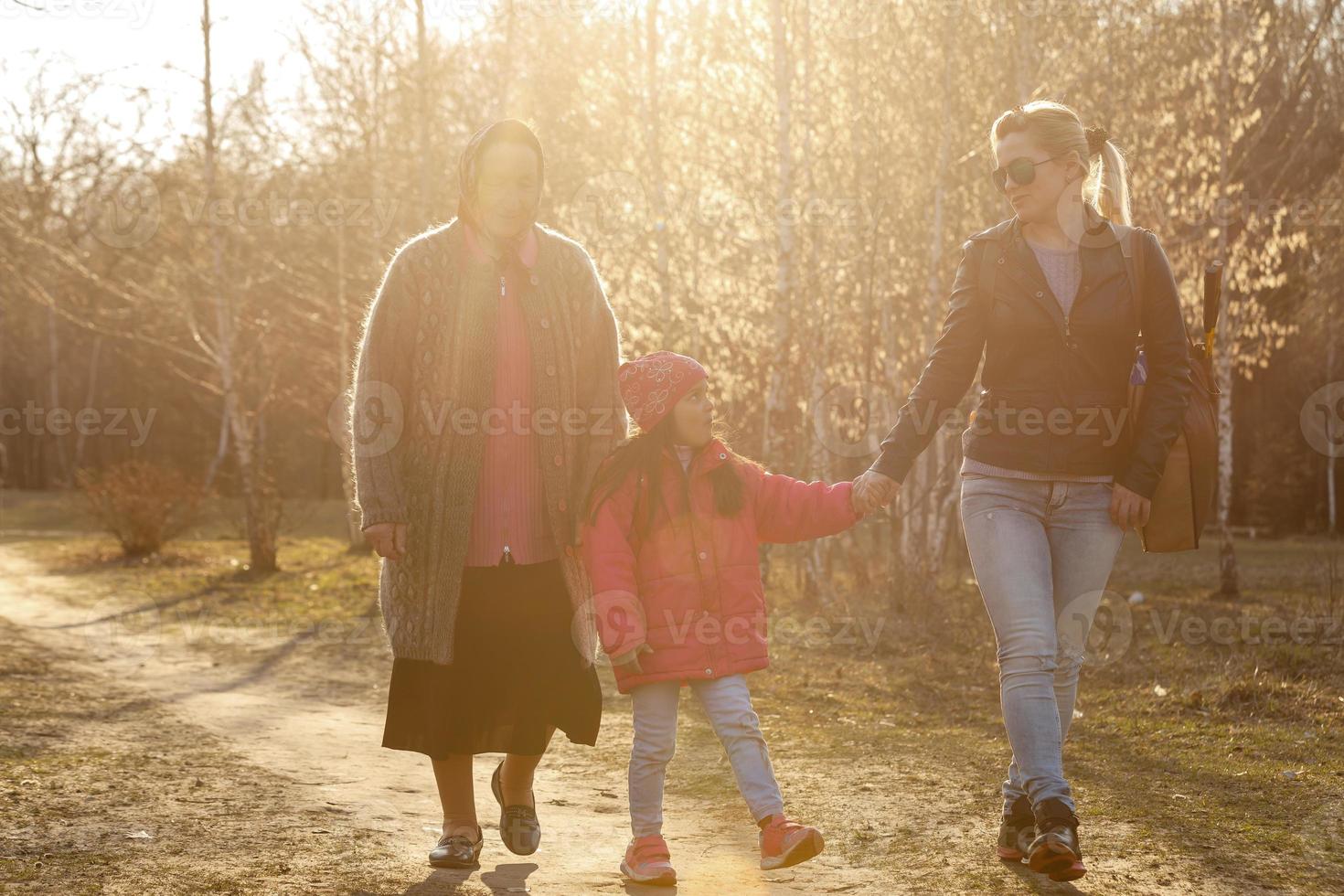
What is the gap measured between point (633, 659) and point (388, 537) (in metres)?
0.85

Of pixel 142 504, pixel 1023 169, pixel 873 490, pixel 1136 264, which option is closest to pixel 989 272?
pixel 1023 169

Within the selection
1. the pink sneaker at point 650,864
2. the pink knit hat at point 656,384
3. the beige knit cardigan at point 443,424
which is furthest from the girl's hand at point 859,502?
the pink sneaker at point 650,864

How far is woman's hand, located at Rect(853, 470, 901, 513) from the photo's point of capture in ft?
13.8

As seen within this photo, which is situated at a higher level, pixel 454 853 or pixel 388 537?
pixel 388 537

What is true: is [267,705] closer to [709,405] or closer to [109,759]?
[109,759]

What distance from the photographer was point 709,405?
4289 millimetres

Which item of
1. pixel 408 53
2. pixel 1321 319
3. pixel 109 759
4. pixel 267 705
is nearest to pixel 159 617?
pixel 267 705

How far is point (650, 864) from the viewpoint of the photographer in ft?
13.5

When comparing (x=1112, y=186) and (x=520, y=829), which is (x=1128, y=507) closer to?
(x=1112, y=186)

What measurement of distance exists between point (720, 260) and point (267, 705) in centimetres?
854

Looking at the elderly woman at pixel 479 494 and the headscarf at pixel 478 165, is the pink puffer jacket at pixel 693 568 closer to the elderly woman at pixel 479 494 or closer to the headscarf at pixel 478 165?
the elderly woman at pixel 479 494

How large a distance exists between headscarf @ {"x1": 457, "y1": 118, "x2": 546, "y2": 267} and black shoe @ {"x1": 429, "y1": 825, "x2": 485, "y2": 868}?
179cm

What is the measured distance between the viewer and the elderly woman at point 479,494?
4375 millimetres

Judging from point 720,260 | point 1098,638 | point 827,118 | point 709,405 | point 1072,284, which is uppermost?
point 827,118
